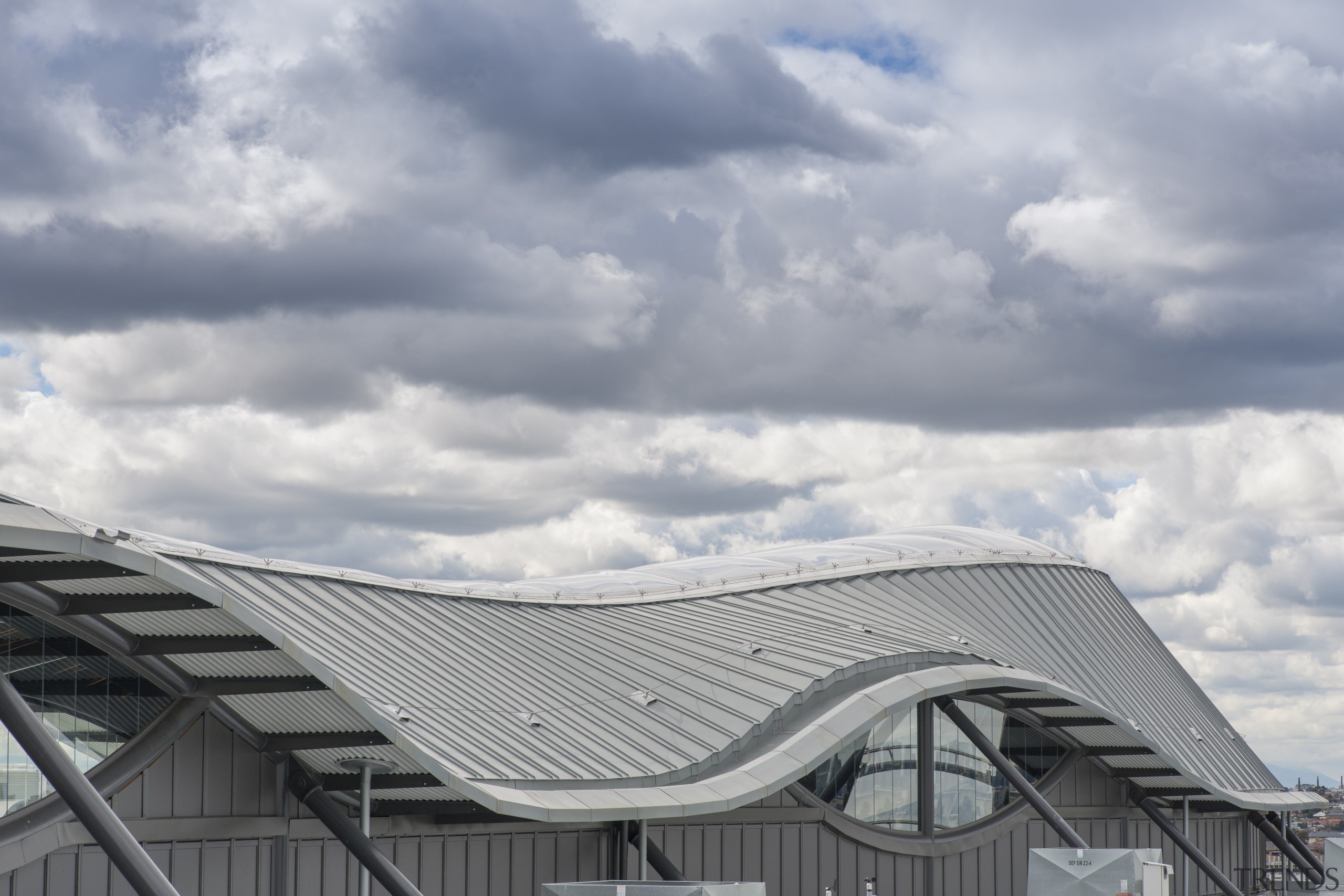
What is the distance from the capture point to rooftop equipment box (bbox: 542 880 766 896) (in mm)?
22797

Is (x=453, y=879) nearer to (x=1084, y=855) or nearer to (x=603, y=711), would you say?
(x=603, y=711)

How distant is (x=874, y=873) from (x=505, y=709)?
49.5ft

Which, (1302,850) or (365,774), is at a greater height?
(365,774)

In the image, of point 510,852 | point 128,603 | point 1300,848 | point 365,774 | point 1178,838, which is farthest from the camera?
point 1300,848

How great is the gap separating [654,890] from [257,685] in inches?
411

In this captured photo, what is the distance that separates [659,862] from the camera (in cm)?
4084

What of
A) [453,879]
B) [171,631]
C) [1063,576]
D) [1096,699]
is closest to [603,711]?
[453,879]

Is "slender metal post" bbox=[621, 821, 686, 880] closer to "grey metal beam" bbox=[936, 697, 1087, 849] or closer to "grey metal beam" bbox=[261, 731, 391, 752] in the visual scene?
"grey metal beam" bbox=[261, 731, 391, 752]

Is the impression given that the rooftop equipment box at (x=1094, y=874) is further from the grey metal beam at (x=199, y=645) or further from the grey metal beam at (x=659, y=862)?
the grey metal beam at (x=199, y=645)

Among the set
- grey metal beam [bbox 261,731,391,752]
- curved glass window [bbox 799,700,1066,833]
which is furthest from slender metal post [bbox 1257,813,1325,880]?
grey metal beam [bbox 261,731,391,752]

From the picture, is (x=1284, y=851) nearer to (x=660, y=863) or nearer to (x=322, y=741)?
(x=660, y=863)

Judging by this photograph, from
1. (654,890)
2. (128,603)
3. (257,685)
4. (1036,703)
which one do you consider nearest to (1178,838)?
(1036,703)

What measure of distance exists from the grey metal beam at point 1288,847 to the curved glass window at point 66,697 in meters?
49.8

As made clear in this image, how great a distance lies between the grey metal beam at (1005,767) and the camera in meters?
49.6
